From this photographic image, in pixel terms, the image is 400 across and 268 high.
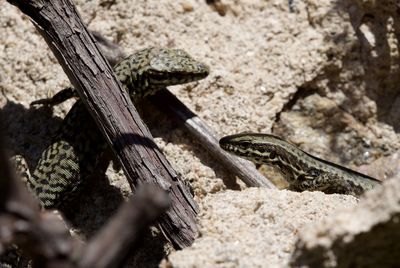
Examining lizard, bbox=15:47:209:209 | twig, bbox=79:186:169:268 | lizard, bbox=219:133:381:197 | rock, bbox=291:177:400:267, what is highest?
twig, bbox=79:186:169:268

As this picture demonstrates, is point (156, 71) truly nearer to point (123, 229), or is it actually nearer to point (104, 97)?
point (104, 97)

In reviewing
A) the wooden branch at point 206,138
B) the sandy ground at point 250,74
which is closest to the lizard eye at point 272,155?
the wooden branch at point 206,138

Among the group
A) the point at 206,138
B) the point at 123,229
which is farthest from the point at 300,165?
the point at 123,229

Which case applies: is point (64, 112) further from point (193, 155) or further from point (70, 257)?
point (70, 257)

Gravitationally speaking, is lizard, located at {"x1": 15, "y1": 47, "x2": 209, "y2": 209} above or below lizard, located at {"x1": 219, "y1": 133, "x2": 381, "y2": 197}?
above

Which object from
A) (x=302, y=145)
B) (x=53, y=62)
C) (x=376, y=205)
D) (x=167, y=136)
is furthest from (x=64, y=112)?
(x=376, y=205)

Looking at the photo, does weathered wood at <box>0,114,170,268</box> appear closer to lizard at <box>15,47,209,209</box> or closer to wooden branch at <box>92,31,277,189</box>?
lizard at <box>15,47,209,209</box>

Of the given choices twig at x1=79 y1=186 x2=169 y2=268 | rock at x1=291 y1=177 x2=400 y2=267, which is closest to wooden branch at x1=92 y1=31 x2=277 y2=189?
rock at x1=291 y1=177 x2=400 y2=267
